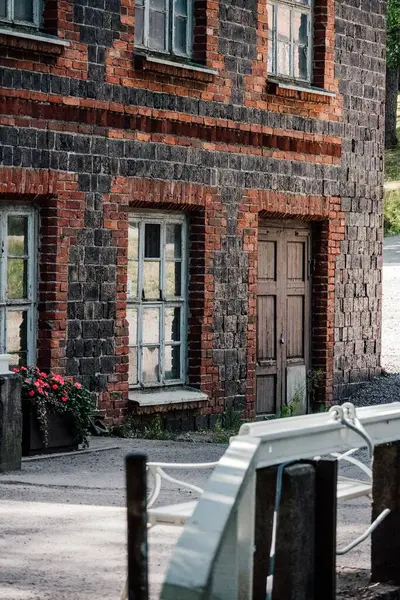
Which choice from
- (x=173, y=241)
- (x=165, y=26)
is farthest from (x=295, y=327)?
(x=165, y=26)

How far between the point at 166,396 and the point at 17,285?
7.29ft

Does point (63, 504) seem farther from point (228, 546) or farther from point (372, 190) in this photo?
point (372, 190)

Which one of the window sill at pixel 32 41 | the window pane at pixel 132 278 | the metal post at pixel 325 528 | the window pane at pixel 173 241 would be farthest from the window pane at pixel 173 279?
the metal post at pixel 325 528

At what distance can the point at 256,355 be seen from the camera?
1597 cm

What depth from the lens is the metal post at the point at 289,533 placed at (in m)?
6.15

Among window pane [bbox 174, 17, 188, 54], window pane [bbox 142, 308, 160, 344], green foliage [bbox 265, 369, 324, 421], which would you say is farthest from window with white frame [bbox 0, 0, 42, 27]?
green foliage [bbox 265, 369, 324, 421]

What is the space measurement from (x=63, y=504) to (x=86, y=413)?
2748 millimetres

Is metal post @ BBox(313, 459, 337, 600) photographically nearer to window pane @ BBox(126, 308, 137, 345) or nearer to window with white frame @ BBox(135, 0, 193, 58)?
window pane @ BBox(126, 308, 137, 345)

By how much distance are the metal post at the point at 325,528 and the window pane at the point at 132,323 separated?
8.08 meters

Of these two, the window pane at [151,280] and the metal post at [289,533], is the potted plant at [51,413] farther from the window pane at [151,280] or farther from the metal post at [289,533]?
the metal post at [289,533]

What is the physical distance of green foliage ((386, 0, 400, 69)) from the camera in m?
41.9

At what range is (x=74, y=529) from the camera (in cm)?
855

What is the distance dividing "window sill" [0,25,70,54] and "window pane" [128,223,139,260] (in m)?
2.10

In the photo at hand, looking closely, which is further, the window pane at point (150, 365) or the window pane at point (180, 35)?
the window pane at point (180, 35)
